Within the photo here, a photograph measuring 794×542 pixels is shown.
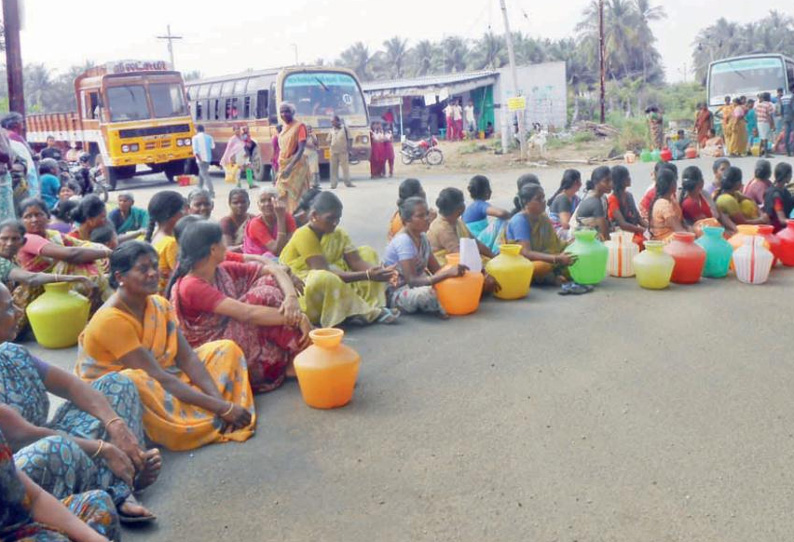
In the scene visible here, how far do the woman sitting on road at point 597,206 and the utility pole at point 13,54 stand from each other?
6.96m

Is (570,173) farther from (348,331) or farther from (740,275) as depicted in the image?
(348,331)

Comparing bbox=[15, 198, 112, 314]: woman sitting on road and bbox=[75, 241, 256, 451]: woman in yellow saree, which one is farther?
bbox=[15, 198, 112, 314]: woman sitting on road

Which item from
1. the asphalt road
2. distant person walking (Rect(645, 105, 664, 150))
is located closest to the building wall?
distant person walking (Rect(645, 105, 664, 150))

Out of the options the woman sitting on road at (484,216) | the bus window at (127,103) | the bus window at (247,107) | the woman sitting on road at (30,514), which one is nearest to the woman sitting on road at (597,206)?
the woman sitting on road at (484,216)

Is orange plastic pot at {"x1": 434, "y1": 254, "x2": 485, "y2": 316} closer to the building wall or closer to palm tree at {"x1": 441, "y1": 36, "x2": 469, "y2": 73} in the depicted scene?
the building wall

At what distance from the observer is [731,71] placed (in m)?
19.8

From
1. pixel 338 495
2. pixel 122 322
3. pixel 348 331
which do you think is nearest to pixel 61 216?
pixel 348 331

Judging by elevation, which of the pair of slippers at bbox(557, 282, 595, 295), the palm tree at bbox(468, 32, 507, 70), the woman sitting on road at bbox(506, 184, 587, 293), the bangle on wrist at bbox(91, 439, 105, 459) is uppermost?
the palm tree at bbox(468, 32, 507, 70)

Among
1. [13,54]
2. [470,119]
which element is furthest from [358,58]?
[13,54]

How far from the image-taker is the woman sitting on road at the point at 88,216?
19.0 feet

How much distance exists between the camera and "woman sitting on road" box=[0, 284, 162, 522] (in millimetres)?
2441

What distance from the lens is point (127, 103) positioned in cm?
1639

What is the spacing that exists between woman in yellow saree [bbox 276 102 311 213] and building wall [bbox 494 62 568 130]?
2034 centimetres

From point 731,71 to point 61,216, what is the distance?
716 inches
